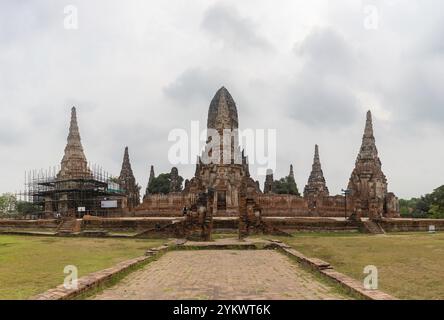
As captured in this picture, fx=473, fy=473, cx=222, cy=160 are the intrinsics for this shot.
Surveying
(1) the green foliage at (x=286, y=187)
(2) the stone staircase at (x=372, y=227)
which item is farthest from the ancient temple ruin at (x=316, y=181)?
(2) the stone staircase at (x=372, y=227)

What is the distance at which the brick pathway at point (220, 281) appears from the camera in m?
7.65

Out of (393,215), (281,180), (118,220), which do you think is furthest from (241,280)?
(281,180)

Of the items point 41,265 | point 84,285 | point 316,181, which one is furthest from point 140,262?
point 316,181

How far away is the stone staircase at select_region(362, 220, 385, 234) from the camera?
26.4 metres

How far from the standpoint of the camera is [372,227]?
27.1 metres

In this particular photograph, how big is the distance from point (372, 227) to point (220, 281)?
65.7 feet

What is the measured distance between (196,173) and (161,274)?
31.8 m

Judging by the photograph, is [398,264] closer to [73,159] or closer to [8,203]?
[73,159]

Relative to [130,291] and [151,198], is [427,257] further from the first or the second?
[151,198]

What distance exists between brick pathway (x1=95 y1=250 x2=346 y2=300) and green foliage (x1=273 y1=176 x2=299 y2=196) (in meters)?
43.1

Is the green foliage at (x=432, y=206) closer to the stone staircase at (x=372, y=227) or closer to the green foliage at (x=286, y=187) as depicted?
the green foliage at (x=286, y=187)

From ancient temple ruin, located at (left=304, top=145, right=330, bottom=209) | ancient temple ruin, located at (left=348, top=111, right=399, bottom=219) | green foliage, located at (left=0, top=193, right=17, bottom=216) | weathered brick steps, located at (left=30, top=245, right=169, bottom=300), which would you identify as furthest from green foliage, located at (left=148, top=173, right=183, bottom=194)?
weathered brick steps, located at (left=30, top=245, right=169, bottom=300)
